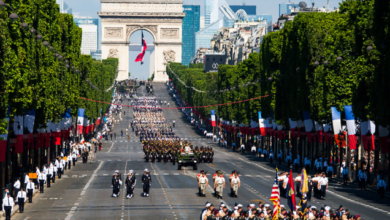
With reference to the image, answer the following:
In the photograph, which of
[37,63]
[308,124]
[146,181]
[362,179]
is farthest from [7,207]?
[308,124]

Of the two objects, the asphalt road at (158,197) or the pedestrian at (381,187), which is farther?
the pedestrian at (381,187)

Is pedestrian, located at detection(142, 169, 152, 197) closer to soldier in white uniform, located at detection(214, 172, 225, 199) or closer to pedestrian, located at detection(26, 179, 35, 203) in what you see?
soldier in white uniform, located at detection(214, 172, 225, 199)

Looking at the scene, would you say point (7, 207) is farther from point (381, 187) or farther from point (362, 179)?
point (362, 179)

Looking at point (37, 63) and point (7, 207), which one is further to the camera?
point (37, 63)

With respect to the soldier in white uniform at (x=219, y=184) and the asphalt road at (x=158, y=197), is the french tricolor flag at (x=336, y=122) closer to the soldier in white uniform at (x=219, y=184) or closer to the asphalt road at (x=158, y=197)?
the asphalt road at (x=158, y=197)

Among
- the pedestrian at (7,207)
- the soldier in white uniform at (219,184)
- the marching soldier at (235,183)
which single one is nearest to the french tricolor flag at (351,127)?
the marching soldier at (235,183)
